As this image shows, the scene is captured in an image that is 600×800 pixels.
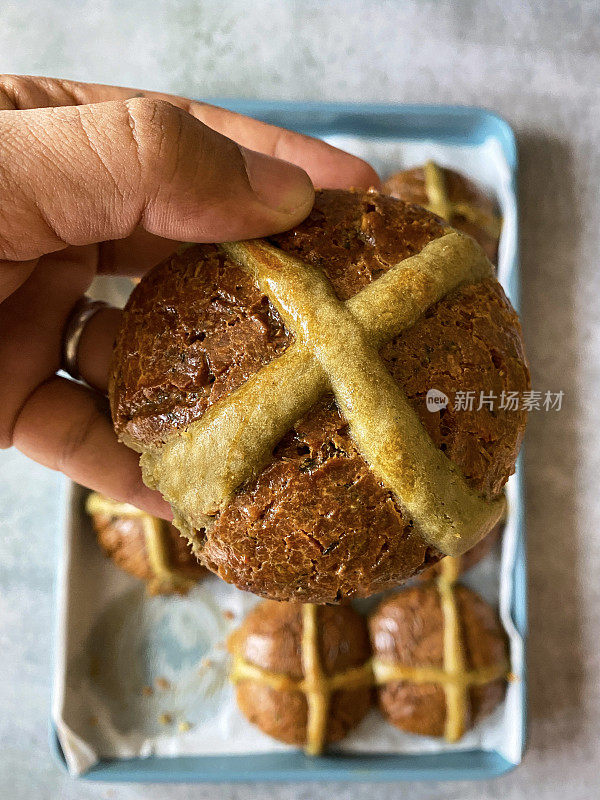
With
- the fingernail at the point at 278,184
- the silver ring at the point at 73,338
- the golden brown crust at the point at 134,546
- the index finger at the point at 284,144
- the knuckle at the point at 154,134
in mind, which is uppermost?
the knuckle at the point at 154,134

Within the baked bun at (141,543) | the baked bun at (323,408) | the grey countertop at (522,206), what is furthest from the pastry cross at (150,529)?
the baked bun at (323,408)

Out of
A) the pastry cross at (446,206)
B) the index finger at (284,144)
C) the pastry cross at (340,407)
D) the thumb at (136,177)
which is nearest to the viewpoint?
the pastry cross at (340,407)

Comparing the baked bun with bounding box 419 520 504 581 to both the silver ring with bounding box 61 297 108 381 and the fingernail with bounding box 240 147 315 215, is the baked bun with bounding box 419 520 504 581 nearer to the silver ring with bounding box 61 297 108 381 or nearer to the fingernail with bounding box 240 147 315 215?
the silver ring with bounding box 61 297 108 381

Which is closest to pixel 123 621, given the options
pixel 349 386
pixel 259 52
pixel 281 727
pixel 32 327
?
pixel 281 727

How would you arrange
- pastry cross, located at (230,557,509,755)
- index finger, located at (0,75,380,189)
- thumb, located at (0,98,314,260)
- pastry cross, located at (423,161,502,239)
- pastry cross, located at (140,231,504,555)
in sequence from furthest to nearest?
pastry cross, located at (423,161,502,239) → pastry cross, located at (230,557,509,755) → index finger, located at (0,75,380,189) → thumb, located at (0,98,314,260) → pastry cross, located at (140,231,504,555)

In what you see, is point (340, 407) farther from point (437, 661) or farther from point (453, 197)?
point (453, 197)

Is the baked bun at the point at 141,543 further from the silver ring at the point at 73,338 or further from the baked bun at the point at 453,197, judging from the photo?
the baked bun at the point at 453,197

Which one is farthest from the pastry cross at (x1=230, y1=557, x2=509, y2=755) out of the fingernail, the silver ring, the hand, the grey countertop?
the fingernail
